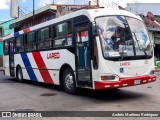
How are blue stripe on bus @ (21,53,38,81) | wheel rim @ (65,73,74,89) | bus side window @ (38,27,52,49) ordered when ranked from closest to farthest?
wheel rim @ (65,73,74,89)
bus side window @ (38,27,52,49)
blue stripe on bus @ (21,53,38,81)

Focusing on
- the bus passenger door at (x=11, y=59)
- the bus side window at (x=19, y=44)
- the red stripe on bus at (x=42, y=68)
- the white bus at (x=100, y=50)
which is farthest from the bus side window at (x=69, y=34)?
the bus passenger door at (x=11, y=59)

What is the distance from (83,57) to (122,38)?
1.53 metres

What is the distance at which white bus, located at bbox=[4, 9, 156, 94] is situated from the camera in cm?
920

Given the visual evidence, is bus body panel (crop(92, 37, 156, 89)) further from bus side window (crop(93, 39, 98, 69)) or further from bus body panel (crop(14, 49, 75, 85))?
bus body panel (crop(14, 49, 75, 85))

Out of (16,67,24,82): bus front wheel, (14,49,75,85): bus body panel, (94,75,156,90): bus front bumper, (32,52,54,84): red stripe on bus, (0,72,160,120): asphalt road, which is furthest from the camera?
(16,67,24,82): bus front wheel

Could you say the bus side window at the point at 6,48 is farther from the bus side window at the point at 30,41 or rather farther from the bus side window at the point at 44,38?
the bus side window at the point at 44,38

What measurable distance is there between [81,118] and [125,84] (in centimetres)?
247

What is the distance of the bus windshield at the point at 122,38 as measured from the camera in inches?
366

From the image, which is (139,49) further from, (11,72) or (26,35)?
(11,72)

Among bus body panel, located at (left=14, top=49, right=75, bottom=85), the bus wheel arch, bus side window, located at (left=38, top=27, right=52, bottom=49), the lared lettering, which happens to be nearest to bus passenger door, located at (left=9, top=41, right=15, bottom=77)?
bus body panel, located at (left=14, top=49, right=75, bottom=85)

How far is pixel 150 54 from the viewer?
33.1 feet

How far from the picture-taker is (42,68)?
13.6 metres

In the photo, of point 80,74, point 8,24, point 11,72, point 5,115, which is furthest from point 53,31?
point 8,24

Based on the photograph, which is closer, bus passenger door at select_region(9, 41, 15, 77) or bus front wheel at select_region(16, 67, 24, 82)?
bus front wheel at select_region(16, 67, 24, 82)
